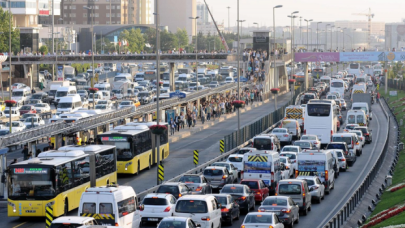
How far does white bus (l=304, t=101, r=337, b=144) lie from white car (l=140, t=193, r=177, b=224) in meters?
29.3

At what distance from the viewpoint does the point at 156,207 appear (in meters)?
27.9

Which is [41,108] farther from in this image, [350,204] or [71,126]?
[350,204]

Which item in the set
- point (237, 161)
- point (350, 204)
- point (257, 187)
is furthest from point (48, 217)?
point (237, 161)

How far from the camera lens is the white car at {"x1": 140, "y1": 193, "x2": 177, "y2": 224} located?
27.7 metres

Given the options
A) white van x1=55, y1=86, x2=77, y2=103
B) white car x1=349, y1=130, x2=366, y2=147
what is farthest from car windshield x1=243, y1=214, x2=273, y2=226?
white van x1=55, y1=86, x2=77, y2=103

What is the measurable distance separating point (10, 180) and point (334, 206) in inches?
553

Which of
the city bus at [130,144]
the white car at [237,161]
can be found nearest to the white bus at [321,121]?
the white car at [237,161]

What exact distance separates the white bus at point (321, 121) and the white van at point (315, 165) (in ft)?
57.6

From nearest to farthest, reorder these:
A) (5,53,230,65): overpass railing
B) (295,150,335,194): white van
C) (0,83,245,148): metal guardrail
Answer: (0,83,245,148): metal guardrail < (295,150,335,194): white van < (5,53,230,65): overpass railing

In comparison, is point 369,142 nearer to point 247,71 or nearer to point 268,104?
point 268,104

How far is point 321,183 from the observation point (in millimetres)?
36906

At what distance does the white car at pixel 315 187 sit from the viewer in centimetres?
3506

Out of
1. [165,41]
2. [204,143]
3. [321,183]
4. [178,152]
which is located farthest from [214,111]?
[165,41]

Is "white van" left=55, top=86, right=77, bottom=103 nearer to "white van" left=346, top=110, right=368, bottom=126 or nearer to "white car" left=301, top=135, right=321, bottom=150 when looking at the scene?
"white van" left=346, top=110, right=368, bottom=126
